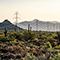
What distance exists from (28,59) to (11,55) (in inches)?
74.6

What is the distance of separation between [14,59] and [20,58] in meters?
0.57

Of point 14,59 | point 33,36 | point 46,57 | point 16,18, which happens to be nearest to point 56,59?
point 46,57

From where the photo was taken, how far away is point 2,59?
13.3m

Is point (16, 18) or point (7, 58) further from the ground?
point (16, 18)

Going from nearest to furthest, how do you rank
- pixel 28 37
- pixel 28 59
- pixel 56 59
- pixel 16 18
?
pixel 28 59, pixel 56 59, pixel 28 37, pixel 16 18

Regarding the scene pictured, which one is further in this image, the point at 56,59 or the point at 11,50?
the point at 11,50

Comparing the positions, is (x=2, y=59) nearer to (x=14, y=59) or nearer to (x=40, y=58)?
(x=14, y=59)

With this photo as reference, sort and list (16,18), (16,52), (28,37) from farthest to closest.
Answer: (16,18)
(28,37)
(16,52)

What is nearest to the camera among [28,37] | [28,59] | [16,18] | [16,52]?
[28,59]

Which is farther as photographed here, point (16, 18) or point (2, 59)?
point (16, 18)

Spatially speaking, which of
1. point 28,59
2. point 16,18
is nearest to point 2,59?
point 28,59

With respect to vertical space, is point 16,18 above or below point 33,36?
above

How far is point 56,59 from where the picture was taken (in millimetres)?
13695

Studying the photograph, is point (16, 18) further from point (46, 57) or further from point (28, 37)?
point (46, 57)
